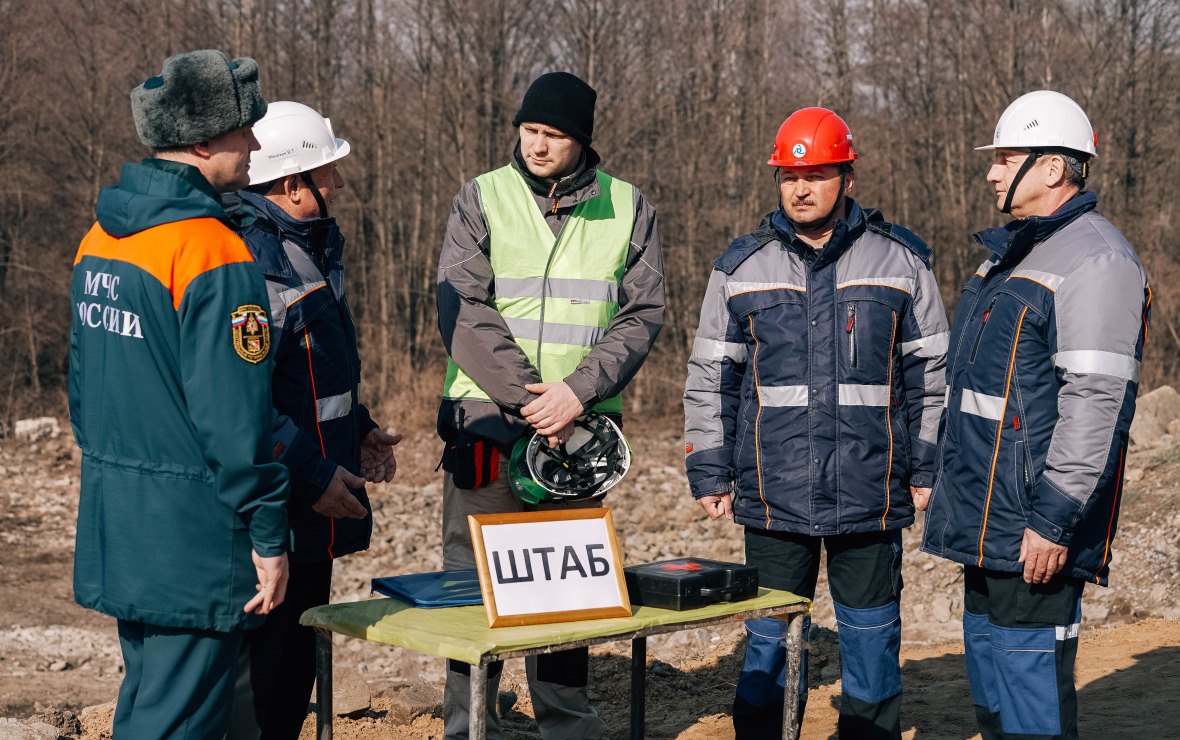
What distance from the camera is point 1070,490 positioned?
140 inches

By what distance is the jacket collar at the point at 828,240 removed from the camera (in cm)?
425

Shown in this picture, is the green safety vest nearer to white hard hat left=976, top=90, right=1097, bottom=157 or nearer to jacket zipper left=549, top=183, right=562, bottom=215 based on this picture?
jacket zipper left=549, top=183, right=562, bottom=215

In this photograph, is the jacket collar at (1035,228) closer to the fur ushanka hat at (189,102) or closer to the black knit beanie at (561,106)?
the black knit beanie at (561,106)

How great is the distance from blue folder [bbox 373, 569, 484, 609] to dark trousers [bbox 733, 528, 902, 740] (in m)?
1.15

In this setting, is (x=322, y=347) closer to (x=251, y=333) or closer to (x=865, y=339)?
(x=251, y=333)

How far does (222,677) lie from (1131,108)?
2141 centimetres

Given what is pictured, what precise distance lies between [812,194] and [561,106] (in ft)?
3.08

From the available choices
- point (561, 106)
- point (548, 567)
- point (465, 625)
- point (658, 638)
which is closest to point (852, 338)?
point (561, 106)

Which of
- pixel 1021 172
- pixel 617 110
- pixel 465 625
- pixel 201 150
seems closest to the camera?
pixel 201 150

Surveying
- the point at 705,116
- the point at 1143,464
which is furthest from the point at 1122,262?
the point at 705,116

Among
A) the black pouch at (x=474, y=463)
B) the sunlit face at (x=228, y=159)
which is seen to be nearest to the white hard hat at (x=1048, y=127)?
the black pouch at (x=474, y=463)

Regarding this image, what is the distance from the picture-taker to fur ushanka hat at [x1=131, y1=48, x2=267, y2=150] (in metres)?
2.93

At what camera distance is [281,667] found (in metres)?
3.82

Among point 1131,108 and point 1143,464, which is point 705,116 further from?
point 1143,464
